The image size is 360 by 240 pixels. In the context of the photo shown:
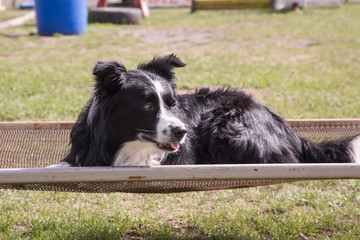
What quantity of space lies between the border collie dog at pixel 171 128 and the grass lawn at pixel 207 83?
1.76ft

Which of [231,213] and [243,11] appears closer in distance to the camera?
[231,213]

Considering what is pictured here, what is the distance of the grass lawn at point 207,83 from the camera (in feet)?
11.7

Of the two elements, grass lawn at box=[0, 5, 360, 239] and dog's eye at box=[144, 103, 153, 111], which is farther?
grass lawn at box=[0, 5, 360, 239]

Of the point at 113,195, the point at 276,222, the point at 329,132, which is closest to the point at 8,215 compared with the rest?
the point at 113,195

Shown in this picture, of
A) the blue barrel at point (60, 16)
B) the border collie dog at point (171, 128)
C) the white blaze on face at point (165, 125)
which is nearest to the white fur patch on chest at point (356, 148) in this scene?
the border collie dog at point (171, 128)

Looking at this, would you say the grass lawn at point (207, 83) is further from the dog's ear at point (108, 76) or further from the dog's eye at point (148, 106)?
the dog's ear at point (108, 76)

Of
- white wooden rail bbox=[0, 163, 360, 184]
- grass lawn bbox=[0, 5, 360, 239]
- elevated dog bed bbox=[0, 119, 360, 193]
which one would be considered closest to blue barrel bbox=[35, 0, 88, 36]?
grass lawn bbox=[0, 5, 360, 239]

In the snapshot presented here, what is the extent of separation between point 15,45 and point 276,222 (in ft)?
30.0

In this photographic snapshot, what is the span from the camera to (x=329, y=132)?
4094 mm

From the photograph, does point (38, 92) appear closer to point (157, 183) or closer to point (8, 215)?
point (8, 215)

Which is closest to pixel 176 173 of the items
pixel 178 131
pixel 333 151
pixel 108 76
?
pixel 178 131

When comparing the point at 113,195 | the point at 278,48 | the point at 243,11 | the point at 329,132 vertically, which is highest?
the point at 329,132

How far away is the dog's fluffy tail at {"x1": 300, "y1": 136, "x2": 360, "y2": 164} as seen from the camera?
3.48 meters

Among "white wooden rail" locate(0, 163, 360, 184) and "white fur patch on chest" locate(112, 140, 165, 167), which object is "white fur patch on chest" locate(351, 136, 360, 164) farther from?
"white fur patch on chest" locate(112, 140, 165, 167)
